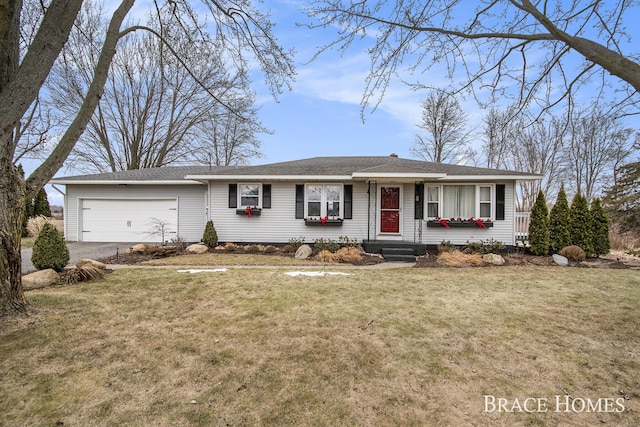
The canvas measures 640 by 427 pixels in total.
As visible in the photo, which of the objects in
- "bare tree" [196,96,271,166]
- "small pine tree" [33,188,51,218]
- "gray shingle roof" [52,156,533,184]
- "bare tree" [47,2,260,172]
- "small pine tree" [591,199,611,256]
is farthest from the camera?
"bare tree" [196,96,271,166]

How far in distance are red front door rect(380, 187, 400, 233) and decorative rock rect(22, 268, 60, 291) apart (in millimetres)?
9050

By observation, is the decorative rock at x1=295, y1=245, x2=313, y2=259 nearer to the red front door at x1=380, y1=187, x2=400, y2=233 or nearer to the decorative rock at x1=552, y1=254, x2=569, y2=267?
the red front door at x1=380, y1=187, x2=400, y2=233

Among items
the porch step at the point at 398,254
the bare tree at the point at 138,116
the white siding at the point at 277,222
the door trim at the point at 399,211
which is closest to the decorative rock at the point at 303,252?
the white siding at the point at 277,222

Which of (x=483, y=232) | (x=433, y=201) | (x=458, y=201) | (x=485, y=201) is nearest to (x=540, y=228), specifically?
(x=483, y=232)

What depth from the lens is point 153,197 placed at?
1297cm

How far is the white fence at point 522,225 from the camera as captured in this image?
37.7 ft

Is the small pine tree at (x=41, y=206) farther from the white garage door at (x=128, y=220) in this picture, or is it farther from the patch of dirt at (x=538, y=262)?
the patch of dirt at (x=538, y=262)

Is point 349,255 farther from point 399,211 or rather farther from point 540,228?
point 540,228

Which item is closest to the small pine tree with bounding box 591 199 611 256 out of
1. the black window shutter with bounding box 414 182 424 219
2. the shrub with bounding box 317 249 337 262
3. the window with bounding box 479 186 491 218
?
the window with bounding box 479 186 491 218

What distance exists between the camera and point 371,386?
8.57 ft

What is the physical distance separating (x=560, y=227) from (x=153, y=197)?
15463 millimetres

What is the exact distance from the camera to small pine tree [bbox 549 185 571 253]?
10.3 meters

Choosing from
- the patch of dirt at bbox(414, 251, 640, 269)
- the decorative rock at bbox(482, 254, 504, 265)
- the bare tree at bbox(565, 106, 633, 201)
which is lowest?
the patch of dirt at bbox(414, 251, 640, 269)

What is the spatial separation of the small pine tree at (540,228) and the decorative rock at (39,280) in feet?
42.9
